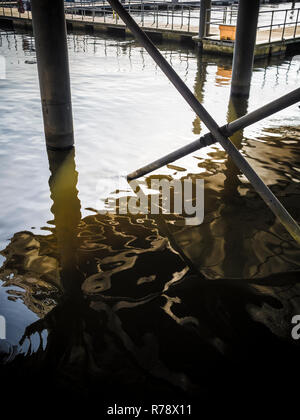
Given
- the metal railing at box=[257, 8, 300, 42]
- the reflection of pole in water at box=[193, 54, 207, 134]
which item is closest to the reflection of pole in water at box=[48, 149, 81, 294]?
the reflection of pole in water at box=[193, 54, 207, 134]

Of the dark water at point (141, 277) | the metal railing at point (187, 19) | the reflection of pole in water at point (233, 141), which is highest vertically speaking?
the metal railing at point (187, 19)

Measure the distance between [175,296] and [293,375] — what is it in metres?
1.34

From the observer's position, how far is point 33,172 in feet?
22.9

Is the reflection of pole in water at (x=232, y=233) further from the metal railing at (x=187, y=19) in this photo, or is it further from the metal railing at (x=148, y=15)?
the metal railing at (x=148, y=15)

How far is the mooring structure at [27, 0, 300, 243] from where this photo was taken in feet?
14.4

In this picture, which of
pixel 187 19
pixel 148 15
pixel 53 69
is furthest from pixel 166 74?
pixel 148 15

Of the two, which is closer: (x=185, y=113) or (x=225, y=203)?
(x=225, y=203)


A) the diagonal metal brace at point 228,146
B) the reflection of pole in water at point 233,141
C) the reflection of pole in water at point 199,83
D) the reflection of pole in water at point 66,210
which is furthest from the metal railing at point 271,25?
the diagonal metal brace at point 228,146

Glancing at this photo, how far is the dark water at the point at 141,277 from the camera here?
3.15 m

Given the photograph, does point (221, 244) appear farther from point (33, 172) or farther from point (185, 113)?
point (185, 113)

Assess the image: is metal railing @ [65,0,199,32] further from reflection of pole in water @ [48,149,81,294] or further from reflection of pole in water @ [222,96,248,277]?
reflection of pole in water @ [222,96,248,277]

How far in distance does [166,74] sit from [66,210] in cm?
255

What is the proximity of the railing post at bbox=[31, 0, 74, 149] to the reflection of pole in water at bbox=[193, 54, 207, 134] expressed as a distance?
3.17 meters

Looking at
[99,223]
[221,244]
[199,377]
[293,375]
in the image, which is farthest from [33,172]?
[293,375]
